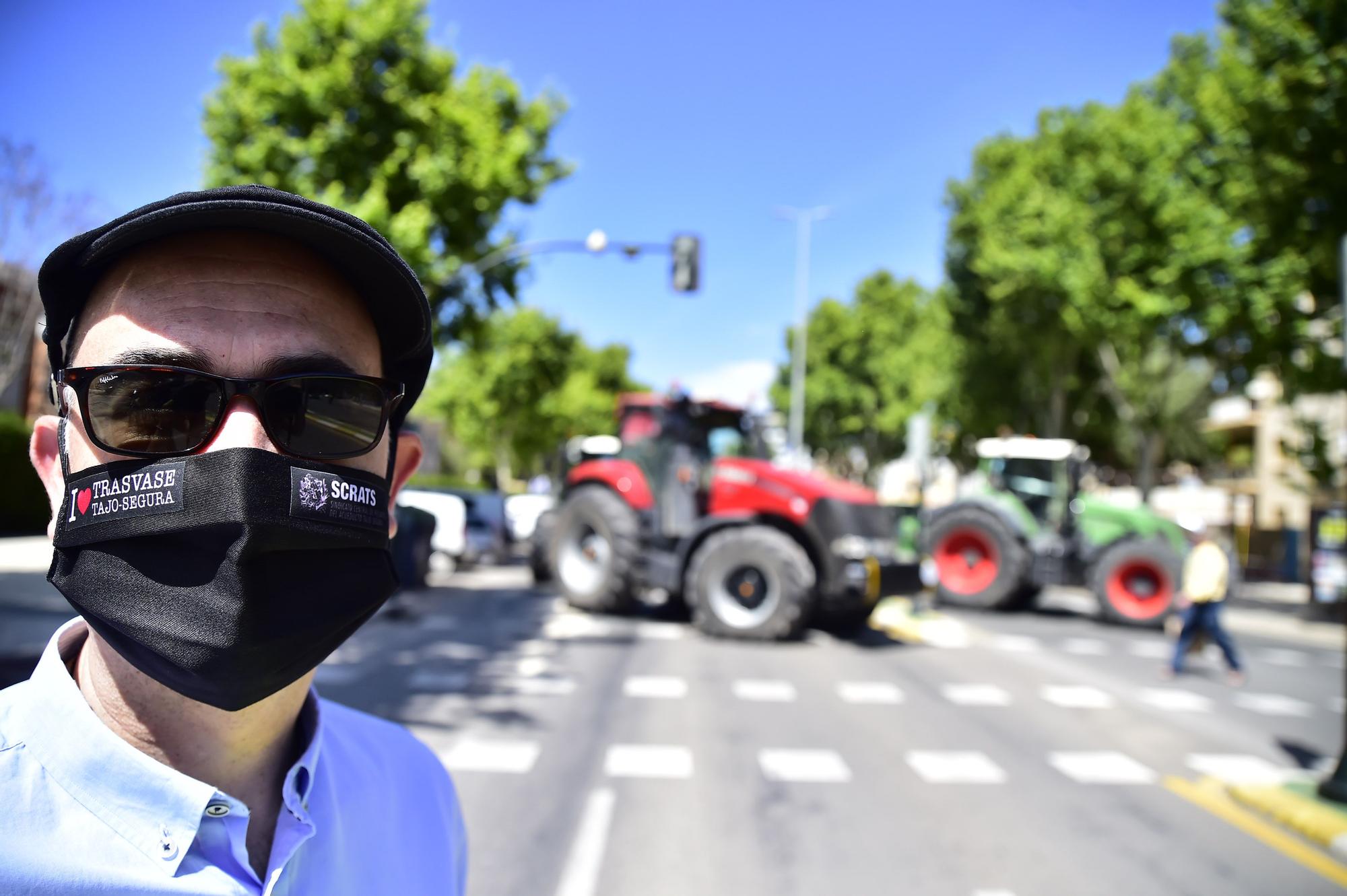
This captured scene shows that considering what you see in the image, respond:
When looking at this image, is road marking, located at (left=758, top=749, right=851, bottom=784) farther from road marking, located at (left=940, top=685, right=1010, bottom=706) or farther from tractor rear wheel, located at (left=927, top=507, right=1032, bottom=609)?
tractor rear wheel, located at (left=927, top=507, right=1032, bottom=609)

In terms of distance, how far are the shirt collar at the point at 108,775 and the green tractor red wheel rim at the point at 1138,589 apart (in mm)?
13091

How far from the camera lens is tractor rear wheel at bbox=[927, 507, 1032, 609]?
42.2 ft

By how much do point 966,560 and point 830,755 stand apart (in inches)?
357

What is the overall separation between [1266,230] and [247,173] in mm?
17101

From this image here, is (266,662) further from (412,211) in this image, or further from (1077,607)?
(1077,607)

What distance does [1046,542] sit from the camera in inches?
503

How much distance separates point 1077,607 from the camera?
14531 mm

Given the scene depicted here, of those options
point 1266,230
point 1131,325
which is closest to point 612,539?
point 1266,230

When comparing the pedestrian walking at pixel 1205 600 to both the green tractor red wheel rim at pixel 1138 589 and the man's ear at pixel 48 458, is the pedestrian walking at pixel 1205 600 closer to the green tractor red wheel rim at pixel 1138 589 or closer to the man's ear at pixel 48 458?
the green tractor red wheel rim at pixel 1138 589

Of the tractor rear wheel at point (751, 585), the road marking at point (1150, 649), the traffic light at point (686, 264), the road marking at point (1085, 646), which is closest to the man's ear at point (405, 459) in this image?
the tractor rear wheel at point (751, 585)

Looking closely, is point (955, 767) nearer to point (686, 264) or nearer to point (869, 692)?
point (869, 692)

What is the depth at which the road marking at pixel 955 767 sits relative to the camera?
4891mm

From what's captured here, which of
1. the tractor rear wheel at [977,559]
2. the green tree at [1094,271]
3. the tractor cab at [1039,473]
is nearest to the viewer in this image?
the tractor rear wheel at [977,559]

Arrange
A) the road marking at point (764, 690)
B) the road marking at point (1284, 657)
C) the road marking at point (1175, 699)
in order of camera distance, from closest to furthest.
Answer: the road marking at point (764, 690) < the road marking at point (1175, 699) < the road marking at point (1284, 657)
